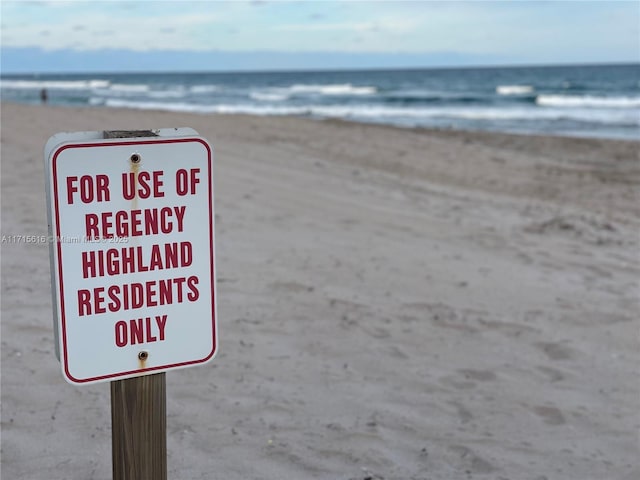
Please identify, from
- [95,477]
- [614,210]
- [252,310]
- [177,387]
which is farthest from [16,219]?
[614,210]

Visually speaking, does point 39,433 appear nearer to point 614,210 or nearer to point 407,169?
point 614,210

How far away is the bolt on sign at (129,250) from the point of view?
1.45 meters

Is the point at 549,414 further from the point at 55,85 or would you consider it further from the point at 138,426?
the point at 55,85

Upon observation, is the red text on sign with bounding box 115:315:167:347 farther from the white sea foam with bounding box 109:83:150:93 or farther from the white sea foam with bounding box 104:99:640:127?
the white sea foam with bounding box 109:83:150:93

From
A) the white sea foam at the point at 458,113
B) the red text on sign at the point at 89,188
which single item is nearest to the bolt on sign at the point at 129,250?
the red text on sign at the point at 89,188

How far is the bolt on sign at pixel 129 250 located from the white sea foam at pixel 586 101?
35.5 m

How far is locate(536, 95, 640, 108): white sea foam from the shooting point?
113 feet

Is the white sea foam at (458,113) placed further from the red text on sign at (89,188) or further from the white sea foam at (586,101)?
the red text on sign at (89,188)

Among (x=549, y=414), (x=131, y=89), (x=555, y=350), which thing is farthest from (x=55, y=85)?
(x=549, y=414)

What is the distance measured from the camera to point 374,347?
158 inches

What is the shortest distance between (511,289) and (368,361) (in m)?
1.83

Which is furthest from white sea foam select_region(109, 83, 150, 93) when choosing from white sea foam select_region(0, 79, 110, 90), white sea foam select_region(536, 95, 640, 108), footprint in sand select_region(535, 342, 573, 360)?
footprint in sand select_region(535, 342, 573, 360)

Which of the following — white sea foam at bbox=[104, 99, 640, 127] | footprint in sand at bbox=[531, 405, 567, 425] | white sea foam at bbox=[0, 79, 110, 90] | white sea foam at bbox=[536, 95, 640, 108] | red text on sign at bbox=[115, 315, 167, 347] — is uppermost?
white sea foam at bbox=[0, 79, 110, 90]

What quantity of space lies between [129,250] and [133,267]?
0.13 feet
